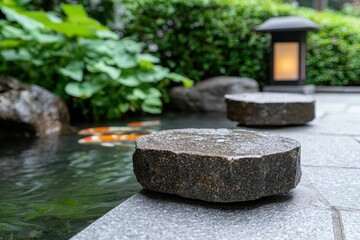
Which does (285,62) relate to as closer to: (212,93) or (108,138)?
(212,93)

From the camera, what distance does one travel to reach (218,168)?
1622 millimetres

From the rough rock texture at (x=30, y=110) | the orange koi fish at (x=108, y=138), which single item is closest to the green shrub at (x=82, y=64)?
the rough rock texture at (x=30, y=110)

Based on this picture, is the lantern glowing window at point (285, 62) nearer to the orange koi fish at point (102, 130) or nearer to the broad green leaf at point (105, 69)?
the broad green leaf at point (105, 69)

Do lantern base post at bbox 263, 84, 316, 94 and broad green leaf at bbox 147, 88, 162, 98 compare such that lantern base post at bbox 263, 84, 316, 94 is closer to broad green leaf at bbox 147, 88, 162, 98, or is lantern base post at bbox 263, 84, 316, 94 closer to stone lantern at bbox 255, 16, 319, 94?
stone lantern at bbox 255, 16, 319, 94

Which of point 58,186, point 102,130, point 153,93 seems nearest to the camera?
point 58,186

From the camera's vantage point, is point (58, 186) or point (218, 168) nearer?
point (218, 168)

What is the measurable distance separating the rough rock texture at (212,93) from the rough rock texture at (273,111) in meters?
2.81

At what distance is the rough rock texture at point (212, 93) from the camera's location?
6.69 metres

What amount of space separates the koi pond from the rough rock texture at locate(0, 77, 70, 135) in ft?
1.08

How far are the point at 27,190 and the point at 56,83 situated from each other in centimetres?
398

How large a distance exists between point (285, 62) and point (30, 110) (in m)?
3.81

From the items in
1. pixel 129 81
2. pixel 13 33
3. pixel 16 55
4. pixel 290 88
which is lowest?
pixel 290 88

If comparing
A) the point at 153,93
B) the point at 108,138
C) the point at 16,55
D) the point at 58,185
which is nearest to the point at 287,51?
the point at 153,93

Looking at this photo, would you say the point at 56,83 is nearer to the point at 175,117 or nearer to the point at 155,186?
the point at 175,117
